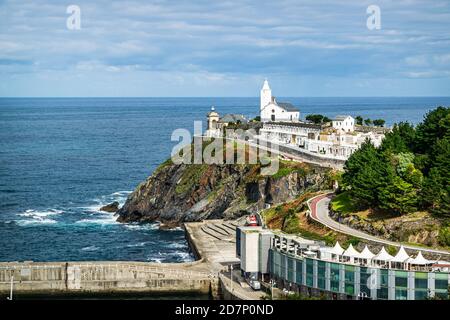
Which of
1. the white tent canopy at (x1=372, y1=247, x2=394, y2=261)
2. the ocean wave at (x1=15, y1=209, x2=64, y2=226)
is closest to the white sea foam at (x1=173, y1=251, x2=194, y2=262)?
the ocean wave at (x1=15, y1=209, x2=64, y2=226)

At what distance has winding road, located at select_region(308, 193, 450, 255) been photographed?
7082 centimetres

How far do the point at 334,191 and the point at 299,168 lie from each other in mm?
12665

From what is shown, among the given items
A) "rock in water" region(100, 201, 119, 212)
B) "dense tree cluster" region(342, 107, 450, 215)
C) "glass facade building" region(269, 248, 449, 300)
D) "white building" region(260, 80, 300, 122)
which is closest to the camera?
"glass facade building" region(269, 248, 449, 300)

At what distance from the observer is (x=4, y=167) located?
168750 mm

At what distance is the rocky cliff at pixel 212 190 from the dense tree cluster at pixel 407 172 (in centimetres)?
1343

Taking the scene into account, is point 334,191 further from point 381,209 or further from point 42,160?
point 42,160

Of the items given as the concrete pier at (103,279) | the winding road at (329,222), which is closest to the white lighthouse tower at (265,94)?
the winding road at (329,222)

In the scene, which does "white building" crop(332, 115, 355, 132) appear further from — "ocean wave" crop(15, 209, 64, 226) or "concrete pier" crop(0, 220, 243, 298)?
"concrete pier" crop(0, 220, 243, 298)

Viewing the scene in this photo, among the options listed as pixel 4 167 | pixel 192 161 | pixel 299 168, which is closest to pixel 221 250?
pixel 299 168

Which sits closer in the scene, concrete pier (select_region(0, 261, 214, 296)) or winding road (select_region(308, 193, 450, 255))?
winding road (select_region(308, 193, 450, 255))

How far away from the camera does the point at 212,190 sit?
118 meters

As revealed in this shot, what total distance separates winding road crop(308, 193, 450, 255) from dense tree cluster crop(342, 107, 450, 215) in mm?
3621

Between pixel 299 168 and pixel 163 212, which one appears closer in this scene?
pixel 299 168
